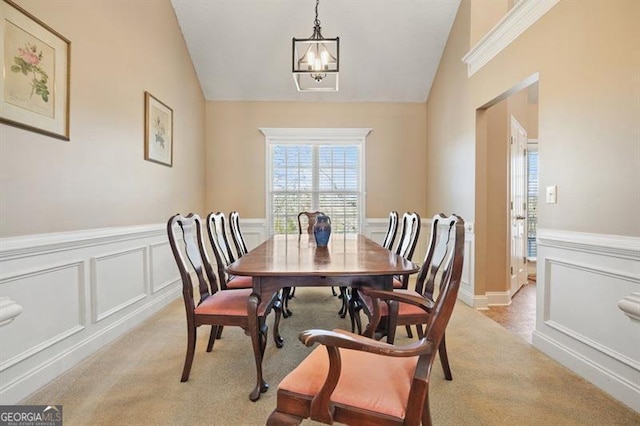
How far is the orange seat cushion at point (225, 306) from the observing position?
1789mm

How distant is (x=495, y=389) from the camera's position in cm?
179

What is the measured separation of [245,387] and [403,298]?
108 centimetres

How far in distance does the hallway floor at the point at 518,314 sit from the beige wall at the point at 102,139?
352 centimetres

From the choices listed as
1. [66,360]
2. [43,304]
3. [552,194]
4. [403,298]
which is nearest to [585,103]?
[552,194]

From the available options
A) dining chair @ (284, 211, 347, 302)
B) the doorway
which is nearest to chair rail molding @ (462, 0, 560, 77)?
the doorway

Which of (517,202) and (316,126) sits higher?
(316,126)

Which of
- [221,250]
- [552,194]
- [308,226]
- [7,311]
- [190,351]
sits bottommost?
[190,351]

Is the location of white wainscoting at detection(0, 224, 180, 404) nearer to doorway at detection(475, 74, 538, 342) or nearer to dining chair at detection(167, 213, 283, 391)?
dining chair at detection(167, 213, 283, 391)

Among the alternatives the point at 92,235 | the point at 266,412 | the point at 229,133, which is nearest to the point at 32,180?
the point at 92,235

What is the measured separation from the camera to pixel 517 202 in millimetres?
3771

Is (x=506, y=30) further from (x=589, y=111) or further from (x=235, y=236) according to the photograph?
(x=235, y=236)

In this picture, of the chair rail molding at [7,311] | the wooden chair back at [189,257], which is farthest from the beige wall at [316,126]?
the chair rail molding at [7,311]

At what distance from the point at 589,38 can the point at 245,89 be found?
158 inches

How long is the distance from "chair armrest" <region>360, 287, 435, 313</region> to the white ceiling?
12.2 feet
